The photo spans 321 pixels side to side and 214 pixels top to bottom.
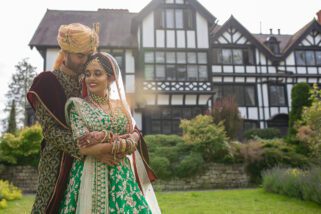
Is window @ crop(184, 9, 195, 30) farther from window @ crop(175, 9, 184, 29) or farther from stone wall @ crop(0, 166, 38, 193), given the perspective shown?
stone wall @ crop(0, 166, 38, 193)

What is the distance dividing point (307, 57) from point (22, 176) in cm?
1974

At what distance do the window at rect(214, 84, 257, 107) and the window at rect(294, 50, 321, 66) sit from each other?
389 centimetres

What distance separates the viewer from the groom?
2283mm

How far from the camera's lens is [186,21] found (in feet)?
66.9

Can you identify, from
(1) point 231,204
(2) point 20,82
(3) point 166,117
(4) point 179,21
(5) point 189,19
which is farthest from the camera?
(2) point 20,82

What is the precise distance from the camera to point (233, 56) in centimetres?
2233

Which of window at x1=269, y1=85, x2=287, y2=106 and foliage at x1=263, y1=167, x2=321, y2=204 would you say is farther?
window at x1=269, y1=85, x2=287, y2=106

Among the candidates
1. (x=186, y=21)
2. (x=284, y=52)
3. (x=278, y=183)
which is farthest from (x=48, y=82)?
(x=284, y=52)

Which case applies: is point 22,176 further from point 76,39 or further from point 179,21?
point 179,21

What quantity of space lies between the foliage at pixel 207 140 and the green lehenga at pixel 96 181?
11.2 meters

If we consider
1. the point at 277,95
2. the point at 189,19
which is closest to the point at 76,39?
the point at 189,19

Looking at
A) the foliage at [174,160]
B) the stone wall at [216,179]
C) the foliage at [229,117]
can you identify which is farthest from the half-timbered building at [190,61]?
the stone wall at [216,179]

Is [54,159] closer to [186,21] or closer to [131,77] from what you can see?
[131,77]

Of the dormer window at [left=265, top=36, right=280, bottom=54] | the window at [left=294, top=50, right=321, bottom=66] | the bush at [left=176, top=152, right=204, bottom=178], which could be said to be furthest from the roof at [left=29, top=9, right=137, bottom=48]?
the window at [left=294, top=50, right=321, bottom=66]
